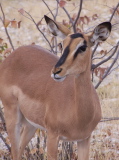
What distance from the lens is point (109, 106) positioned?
8188mm

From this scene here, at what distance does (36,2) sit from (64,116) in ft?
45.2

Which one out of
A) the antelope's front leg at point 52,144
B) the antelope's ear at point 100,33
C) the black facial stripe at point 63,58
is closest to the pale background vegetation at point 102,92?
the antelope's ear at point 100,33

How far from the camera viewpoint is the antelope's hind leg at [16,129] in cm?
556

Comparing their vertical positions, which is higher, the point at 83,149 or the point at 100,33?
the point at 100,33

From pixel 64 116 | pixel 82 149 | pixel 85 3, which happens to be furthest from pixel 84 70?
pixel 85 3

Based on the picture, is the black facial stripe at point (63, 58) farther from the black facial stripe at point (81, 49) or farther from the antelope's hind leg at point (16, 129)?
the antelope's hind leg at point (16, 129)

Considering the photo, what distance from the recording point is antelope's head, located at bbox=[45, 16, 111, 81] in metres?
4.04

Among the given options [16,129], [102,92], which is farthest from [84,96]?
[102,92]

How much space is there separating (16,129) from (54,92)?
0.98m

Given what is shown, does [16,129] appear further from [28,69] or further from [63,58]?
[63,58]

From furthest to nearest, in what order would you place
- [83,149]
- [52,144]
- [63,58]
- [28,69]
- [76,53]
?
[28,69] → [83,149] → [52,144] → [76,53] → [63,58]

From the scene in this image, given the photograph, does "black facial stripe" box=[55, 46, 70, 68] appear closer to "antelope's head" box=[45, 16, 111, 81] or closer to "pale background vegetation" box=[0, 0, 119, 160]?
"antelope's head" box=[45, 16, 111, 81]

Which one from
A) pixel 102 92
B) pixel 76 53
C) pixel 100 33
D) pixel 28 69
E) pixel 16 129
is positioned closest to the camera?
pixel 76 53

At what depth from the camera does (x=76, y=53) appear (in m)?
4.17
